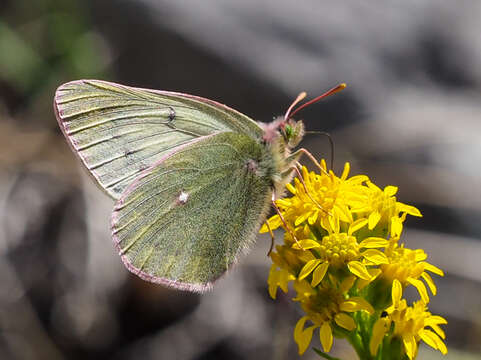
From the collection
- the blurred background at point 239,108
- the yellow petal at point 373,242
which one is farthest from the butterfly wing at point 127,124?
the blurred background at point 239,108

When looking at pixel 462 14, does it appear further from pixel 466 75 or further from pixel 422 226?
pixel 422 226

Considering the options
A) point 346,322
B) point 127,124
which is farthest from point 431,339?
point 127,124

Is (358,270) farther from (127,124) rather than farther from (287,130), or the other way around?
(127,124)

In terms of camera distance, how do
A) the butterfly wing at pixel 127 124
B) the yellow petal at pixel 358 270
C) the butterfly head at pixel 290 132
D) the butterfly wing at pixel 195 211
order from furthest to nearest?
the butterfly head at pixel 290 132 → the butterfly wing at pixel 127 124 → the butterfly wing at pixel 195 211 → the yellow petal at pixel 358 270

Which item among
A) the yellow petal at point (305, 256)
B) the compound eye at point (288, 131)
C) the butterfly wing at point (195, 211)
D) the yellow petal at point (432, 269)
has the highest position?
the compound eye at point (288, 131)

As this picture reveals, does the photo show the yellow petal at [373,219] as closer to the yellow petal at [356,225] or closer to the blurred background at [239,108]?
the yellow petal at [356,225]

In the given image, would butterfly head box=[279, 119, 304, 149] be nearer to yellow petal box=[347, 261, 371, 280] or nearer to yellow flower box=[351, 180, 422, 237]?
yellow flower box=[351, 180, 422, 237]

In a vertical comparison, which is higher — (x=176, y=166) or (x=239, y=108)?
(x=176, y=166)
